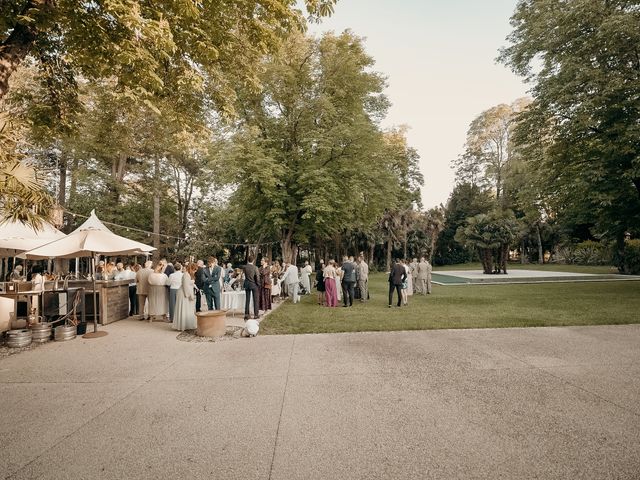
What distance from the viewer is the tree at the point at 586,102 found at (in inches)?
510

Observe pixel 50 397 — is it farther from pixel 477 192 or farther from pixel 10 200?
pixel 477 192

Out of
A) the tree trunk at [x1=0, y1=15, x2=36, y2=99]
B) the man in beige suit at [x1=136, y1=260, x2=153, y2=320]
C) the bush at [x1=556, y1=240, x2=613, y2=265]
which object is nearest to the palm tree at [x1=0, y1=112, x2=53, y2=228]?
the tree trunk at [x1=0, y1=15, x2=36, y2=99]

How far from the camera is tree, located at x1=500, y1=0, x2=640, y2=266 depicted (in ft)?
42.5

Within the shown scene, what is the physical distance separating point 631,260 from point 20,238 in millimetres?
35773

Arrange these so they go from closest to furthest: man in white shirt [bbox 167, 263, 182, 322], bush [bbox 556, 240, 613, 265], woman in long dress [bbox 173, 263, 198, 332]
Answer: woman in long dress [bbox 173, 263, 198, 332]
man in white shirt [bbox 167, 263, 182, 322]
bush [bbox 556, 240, 613, 265]

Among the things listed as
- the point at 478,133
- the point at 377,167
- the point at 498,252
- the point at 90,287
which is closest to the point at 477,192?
the point at 478,133

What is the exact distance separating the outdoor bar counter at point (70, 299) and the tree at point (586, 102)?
1772cm

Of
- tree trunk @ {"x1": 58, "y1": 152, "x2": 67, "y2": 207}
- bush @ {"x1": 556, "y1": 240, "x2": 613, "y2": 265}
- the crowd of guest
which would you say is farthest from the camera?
bush @ {"x1": 556, "y1": 240, "x2": 613, "y2": 265}

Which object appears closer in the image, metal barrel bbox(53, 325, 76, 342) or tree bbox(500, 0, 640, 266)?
metal barrel bbox(53, 325, 76, 342)

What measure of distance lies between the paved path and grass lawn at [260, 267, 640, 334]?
200cm

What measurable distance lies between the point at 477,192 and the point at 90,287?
160ft

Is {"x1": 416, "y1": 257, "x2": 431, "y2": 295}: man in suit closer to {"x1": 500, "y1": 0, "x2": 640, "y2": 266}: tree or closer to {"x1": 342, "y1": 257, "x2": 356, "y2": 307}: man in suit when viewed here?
{"x1": 342, "y1": 257, "x2": 356, "y2": 307}: man in suit

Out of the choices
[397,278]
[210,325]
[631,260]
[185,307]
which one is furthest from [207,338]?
[631,260]

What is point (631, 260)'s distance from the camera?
989 inches
